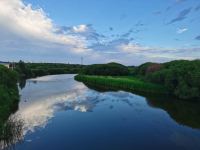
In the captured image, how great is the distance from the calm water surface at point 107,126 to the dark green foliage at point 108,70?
6537 centimetres

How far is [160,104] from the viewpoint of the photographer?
4512 cm

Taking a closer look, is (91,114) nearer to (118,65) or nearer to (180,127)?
(180,127)

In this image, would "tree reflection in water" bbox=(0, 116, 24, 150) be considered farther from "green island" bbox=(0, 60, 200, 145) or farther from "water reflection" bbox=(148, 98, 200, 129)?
"water reflection" bbox=(148, 98, 200, 129)

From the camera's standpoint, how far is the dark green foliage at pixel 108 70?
10809cm

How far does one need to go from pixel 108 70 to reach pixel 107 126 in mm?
80807

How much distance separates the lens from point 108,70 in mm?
108562

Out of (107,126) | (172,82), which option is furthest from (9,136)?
(172,82)

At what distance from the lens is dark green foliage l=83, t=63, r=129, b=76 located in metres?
108

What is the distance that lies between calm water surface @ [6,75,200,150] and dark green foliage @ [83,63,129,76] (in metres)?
65.4

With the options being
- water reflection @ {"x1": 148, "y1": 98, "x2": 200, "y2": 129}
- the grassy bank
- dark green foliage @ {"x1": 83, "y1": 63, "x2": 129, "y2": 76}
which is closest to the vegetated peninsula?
the grassy bank

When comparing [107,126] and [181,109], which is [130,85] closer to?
[181,109]

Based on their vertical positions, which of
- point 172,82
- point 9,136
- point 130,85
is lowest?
point 9,136

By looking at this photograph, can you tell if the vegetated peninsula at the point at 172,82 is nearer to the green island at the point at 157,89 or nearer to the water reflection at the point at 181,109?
the green island at the point at 157,89

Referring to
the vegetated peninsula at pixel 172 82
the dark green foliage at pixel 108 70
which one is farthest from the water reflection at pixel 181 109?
the dark green foliage at pixel 108 70
